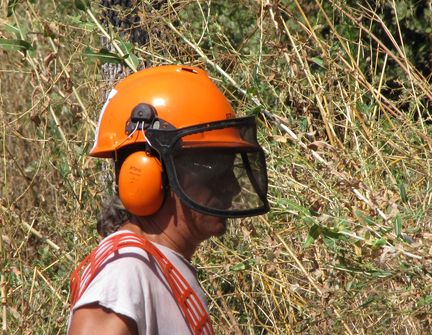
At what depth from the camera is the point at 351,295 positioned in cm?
425

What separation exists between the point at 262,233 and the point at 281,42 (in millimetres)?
851

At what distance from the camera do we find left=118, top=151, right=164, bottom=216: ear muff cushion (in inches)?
117

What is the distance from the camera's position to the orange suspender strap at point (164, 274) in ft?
9.45

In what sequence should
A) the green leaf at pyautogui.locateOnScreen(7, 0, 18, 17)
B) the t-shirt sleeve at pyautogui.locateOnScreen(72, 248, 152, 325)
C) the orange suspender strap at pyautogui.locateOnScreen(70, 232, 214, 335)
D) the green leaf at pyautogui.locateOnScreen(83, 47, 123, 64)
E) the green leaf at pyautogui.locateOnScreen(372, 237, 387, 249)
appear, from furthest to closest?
the green leaf at pyautogui.locateOnScreen(7, 0, 18, 17), the green leaf at pyautogui.locateOnScreen(83, 47, 123, 64), the green leaf at pyautogui.locateOnScreen(372, 237, 387, 249), the orange suspender strap at pyautogui.locateOnScreen(70, 232, 214, 335), the t-shirt sleeve at pyautogui.locateOnScreen(72, 248, 152, 325)

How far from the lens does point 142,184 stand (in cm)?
296

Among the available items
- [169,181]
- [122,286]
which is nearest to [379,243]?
[169,181]

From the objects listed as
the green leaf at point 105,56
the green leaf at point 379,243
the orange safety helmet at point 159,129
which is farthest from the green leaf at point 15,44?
the green leaf at point 379,243

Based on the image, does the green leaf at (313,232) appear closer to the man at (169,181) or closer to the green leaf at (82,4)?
the man at (169,181)

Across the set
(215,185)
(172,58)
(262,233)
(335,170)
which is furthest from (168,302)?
(172,58)

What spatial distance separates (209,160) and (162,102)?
219 millimetres

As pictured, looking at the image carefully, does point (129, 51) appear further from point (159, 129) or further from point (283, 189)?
point (159, 129)

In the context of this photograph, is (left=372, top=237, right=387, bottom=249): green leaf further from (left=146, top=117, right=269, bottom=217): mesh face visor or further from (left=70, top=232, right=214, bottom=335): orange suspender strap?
(left=70, top=232, right=214, bottom=335): orange suspender strap

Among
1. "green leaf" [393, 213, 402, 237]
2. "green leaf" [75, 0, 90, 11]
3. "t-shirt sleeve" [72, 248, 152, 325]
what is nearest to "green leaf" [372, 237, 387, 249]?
"green leaf" [393, 213, 402, 237]

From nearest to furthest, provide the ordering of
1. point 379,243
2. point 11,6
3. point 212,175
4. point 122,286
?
point 122,286
point 212,175
point 379,243
point 11,6
